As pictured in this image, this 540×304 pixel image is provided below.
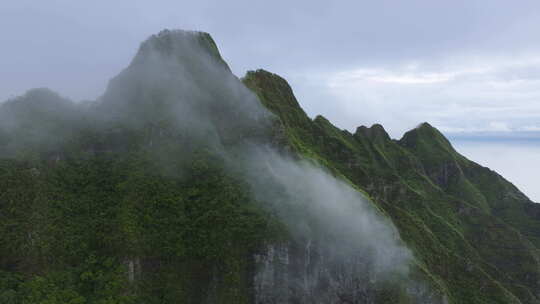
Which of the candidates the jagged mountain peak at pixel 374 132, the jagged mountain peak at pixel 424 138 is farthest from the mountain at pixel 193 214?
the jagged mountain peak at pixel 424 138

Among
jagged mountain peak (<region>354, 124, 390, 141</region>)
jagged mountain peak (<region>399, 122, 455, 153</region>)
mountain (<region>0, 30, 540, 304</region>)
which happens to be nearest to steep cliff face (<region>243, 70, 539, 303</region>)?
jagged mountain peak (<region>354, 124, 390, 141</region>)

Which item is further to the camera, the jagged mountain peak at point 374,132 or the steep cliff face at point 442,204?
the jagged mountain peak at point 374,132

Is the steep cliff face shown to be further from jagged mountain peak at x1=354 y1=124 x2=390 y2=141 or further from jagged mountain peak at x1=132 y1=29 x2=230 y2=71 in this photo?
jagged mountain peak at x1=132 y1=29 x2=230 y2=71

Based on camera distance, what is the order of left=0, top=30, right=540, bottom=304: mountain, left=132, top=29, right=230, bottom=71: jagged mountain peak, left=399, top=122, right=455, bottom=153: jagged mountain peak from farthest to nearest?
1. left=399, top=122, right=455, bottom=153: jagged mountain peak
2. left=132, top=29, right=230, bottom=71: jagged mountain peak
3. left=0, top=30, right=540, bottom=304: mountain

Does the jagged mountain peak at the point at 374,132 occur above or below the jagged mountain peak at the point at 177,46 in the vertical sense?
below

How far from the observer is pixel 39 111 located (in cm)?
7169

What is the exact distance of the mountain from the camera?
180 ft

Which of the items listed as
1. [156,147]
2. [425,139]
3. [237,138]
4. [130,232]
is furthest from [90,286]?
[425,139]

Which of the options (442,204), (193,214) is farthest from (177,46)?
(442,204)

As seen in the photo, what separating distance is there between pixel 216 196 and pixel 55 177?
3028 cm

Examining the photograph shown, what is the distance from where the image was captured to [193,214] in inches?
2440

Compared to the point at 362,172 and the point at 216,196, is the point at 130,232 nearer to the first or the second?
the point at 216,196

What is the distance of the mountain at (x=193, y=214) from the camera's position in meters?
54.8

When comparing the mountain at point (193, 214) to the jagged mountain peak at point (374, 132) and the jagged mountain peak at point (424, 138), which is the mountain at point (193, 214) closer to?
the jagged mountain peak at point (374, 132)
